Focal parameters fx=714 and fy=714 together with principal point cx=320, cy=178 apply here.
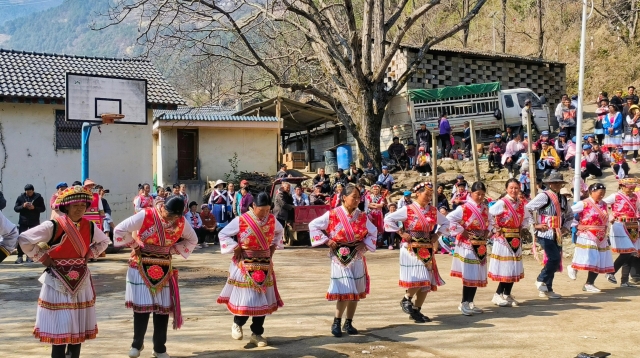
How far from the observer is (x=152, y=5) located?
19.3m

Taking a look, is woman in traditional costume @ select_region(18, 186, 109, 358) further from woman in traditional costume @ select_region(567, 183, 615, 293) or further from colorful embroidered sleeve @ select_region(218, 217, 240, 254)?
woman in traditional costume @ select_region(567, 183, 615, 293)

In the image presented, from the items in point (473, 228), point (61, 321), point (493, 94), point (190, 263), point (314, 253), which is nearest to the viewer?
point (61, 321)

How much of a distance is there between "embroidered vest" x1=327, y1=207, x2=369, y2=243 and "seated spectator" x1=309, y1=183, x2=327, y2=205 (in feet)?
35.2

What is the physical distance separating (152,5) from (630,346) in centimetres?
1569

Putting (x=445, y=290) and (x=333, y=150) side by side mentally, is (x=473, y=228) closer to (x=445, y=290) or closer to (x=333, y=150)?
→ (x=445, y=290)

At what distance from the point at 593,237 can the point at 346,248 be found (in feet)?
15.0

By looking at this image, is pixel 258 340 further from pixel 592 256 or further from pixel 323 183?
pixel 323 183

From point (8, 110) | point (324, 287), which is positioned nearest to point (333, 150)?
point (8, 110)

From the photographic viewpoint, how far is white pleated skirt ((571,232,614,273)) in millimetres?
10422

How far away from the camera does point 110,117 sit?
710 inches

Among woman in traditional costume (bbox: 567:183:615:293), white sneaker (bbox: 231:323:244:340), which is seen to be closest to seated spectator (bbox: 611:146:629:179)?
woman in traditional costume (bbox: 567:183:615:293)

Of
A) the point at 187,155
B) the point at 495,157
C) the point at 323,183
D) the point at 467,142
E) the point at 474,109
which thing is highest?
the point at 474,109

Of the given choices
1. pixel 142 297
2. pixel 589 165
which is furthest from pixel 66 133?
pixel 142 297

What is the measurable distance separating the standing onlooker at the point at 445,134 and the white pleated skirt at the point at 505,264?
48.2 feet
